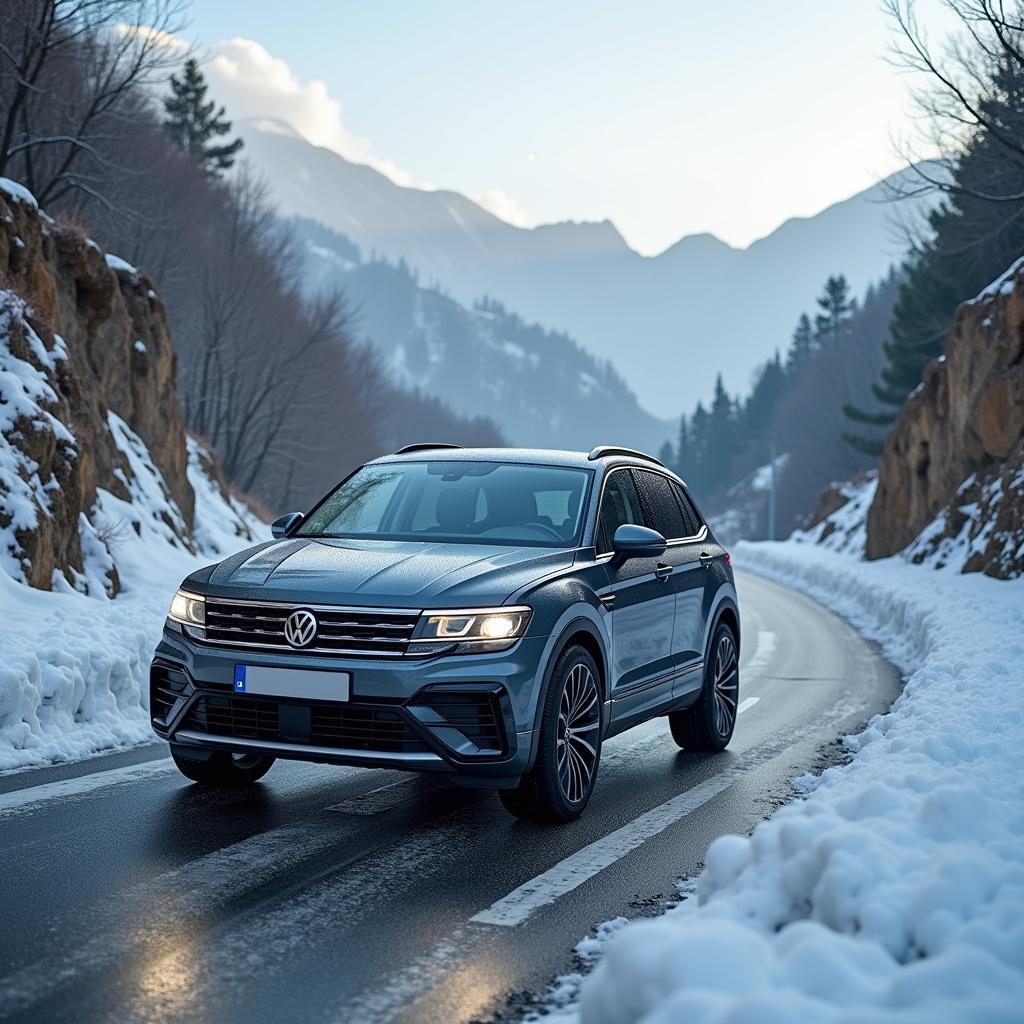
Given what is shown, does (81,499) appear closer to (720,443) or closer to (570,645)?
(570,645)

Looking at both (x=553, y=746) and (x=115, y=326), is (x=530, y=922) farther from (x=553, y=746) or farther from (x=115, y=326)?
(x=115, y=326)

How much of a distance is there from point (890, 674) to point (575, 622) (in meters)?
8.71

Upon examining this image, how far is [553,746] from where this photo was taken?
605cm

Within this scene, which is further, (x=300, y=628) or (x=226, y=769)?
(x=226, y=769)

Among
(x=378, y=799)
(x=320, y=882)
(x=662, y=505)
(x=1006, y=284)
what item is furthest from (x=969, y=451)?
(x=320, y=882)

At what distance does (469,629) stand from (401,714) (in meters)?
0.49

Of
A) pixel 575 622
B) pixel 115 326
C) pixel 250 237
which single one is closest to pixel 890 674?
pixel 575 622

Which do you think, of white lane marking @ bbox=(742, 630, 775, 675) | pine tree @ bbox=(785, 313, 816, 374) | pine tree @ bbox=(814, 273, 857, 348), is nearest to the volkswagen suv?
white lane marking @ bbox=(742, 630, 775, 675)

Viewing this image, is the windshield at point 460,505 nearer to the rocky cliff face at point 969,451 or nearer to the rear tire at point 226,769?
the rear tire at point 226,769

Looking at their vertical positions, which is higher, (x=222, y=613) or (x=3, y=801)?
(x=222, y=613)

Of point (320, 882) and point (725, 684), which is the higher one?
point (320, 882)

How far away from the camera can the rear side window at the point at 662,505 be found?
8148 millimetres

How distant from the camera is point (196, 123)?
58406mm

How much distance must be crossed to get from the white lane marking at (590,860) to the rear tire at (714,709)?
0.92m
